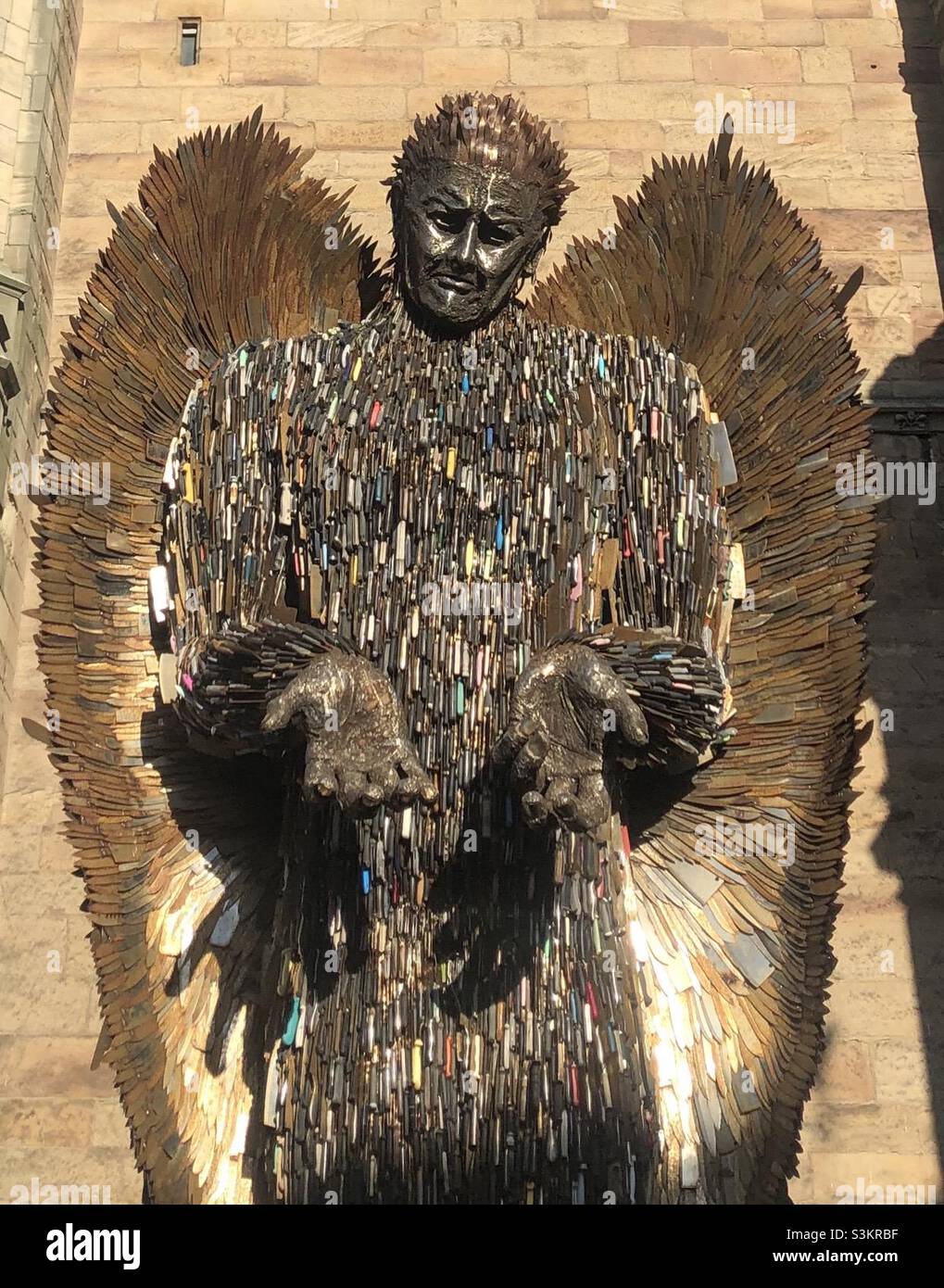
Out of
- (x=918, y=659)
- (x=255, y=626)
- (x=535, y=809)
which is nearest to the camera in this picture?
(x=535, y=809)

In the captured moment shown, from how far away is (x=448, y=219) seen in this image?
13.9 ft

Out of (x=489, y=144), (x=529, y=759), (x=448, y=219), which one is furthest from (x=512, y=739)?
(x=489, y=144)

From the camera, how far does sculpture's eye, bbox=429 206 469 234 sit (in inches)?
166

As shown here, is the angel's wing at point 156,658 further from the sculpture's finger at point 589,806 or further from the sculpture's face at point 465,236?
the sculpture's finger at point 589,806

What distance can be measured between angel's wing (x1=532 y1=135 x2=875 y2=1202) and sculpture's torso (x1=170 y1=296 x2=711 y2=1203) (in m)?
0.24

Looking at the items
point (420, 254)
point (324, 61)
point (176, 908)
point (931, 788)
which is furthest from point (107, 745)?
point (324, 61)

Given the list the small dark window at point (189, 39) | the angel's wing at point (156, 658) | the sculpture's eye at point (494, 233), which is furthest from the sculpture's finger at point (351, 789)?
the small dark window at point (189, 39)

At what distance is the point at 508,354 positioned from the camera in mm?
4230

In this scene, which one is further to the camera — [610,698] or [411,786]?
[610,698]

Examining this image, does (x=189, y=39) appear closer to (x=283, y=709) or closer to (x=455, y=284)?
(x=455, y=284)

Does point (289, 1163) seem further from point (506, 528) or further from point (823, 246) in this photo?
point (823, 246)

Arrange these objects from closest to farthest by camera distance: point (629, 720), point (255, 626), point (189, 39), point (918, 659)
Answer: point (629, 720) → point (255, 626) → point (918, 659) → point (189, 39)

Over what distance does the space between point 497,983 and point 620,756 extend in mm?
550

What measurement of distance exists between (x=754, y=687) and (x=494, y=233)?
128cm
